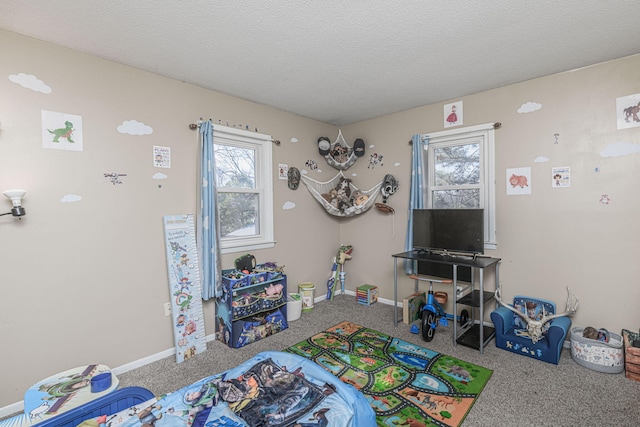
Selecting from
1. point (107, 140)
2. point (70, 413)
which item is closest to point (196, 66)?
point (107, 140)

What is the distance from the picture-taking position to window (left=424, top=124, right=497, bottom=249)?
3256 millimetres

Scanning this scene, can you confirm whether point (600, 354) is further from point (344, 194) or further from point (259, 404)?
point (344, 194)

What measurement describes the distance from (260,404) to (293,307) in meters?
2.16

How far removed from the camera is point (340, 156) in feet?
14.3

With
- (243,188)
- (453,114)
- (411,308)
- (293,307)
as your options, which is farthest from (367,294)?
(453,114)

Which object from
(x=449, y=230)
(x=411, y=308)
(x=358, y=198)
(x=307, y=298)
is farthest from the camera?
(x=358, y=198)

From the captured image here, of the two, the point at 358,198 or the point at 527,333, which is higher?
the point at 358,198

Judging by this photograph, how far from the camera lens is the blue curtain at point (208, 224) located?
2.95m

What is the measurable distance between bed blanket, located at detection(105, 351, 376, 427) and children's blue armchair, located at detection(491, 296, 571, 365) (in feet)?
6.34

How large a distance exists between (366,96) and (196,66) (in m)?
1.76

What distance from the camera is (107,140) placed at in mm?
2469

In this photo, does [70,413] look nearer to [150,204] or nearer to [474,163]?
[150,204]

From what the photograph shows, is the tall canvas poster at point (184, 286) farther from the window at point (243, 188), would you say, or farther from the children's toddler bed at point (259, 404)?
the children's toddler bed at point (259, 404)

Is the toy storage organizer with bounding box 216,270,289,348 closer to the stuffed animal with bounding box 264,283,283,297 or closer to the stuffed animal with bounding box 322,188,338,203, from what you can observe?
the stuffed animal with bounding box 264,283,283,297
